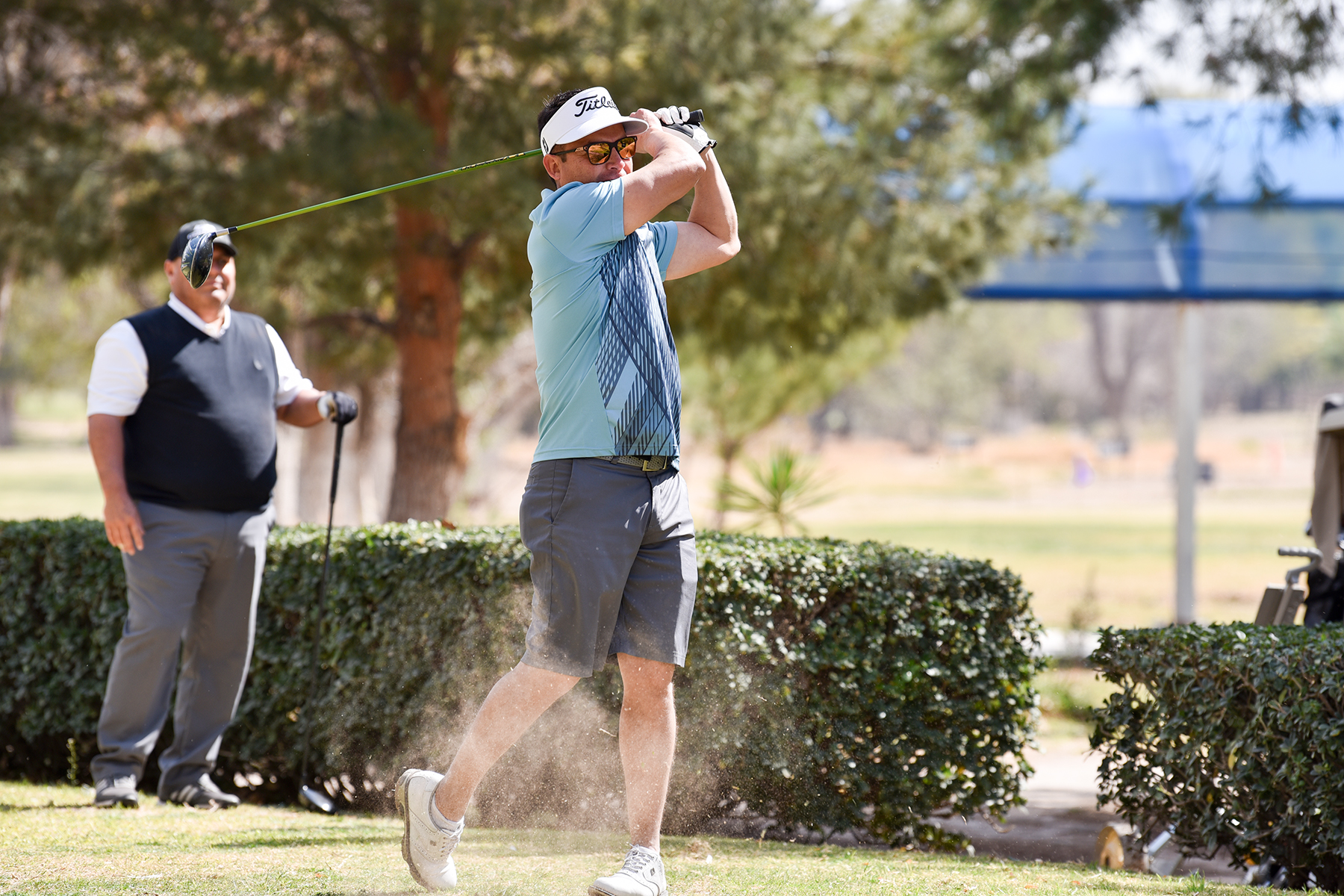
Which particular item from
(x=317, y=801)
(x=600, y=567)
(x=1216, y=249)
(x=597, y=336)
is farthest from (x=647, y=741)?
(x=1216, y=249)

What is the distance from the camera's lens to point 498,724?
3059 millimetres

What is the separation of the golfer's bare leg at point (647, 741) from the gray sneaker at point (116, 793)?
81.5 inches

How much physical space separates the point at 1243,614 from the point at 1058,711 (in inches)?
337

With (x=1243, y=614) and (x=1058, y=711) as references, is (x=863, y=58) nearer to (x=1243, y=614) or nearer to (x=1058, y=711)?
(x=1058, y=711)

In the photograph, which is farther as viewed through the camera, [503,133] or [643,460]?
[503,133]

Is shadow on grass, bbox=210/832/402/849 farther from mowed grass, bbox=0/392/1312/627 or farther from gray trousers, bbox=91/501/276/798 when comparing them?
mowed grass, bbox=0/392/1312/627

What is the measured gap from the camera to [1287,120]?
727 centimetres

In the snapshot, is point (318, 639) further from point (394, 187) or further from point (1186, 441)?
point (1186, 441)

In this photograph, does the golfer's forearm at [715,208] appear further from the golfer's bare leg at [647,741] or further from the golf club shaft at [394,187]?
Result: the golfer's bare leg at [647,741]

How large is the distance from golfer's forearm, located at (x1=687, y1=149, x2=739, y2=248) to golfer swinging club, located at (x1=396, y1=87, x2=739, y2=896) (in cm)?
11

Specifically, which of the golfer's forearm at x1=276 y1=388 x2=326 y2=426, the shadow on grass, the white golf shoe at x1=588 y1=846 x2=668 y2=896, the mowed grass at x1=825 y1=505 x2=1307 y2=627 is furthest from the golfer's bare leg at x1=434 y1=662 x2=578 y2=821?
the mowed grass at x1=825 y1=505 x2=1307 y2=627

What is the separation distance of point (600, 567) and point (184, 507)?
6.41 ft

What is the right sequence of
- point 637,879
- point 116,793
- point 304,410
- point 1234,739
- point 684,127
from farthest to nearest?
point 304,410
point 116,793
point 1234,739
point 684,127
point 637,879

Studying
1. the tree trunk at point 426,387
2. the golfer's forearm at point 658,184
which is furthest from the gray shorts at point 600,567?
the tree trunk at point 426,387
